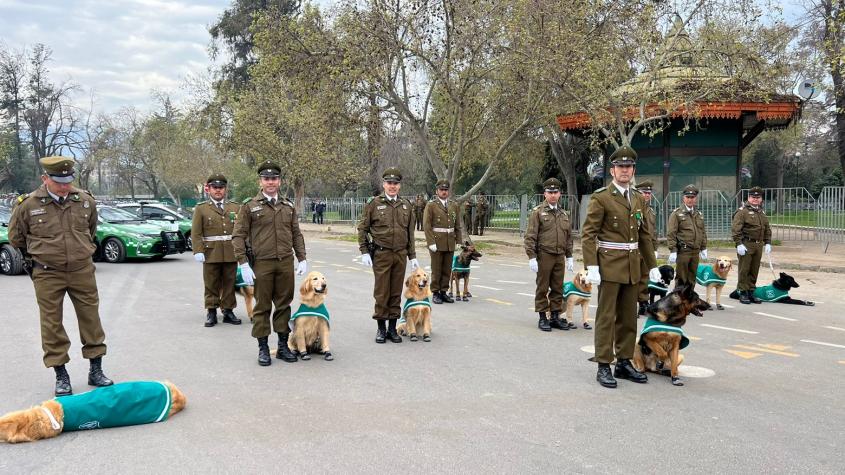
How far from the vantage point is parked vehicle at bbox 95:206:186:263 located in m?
16.8

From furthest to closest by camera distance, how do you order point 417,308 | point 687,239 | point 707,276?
point 707,276, point 687,239, point 417,308

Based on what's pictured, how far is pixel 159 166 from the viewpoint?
51844mm

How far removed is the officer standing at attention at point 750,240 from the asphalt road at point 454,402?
185 cm

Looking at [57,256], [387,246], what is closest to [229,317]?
[387,246]

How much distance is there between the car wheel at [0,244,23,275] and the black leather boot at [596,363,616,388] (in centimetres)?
1292

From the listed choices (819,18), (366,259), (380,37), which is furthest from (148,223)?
(819,18)

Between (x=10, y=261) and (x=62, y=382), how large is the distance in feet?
33.9

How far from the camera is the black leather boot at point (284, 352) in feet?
22.5

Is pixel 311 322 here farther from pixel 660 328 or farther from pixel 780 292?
pixel 780 292

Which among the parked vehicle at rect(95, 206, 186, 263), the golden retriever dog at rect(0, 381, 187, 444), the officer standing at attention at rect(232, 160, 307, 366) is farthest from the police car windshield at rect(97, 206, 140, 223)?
the golden retriever dog at rect(0, 381, 187, 444)

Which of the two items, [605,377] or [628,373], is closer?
[605,377]

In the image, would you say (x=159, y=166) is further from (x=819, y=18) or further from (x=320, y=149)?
(x=819, y=18)

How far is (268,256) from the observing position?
6.80 metres

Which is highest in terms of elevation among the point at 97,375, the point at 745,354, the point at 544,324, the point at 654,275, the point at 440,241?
the point at 440,241
